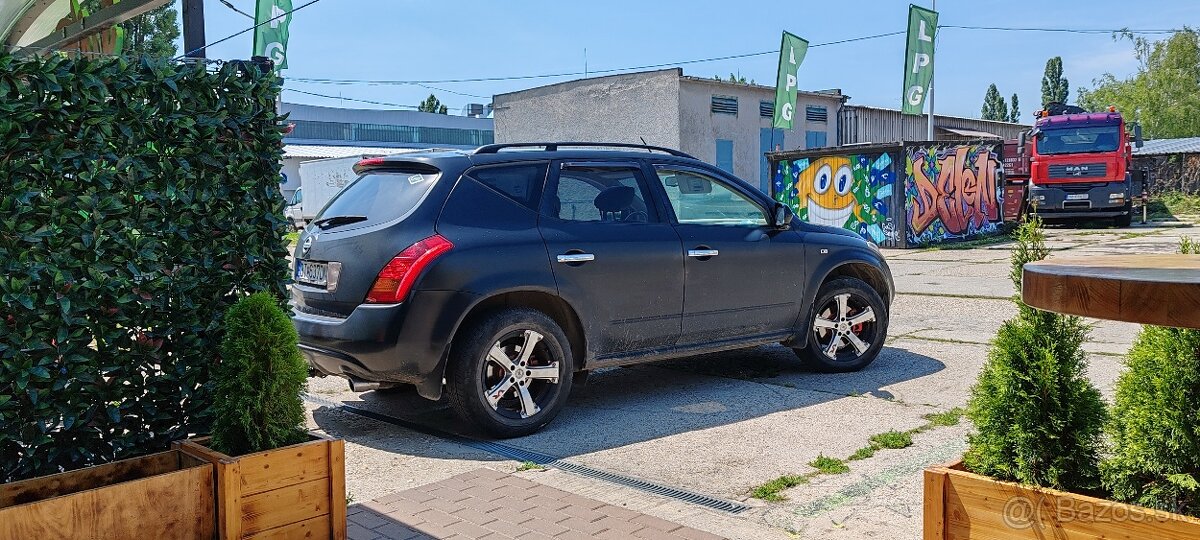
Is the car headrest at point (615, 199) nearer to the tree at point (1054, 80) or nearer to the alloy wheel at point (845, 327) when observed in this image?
the alloy wheel at point (845, 327)

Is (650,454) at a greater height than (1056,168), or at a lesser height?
lesser

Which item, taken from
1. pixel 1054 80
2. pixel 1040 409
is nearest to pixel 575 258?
pixel 1040 409

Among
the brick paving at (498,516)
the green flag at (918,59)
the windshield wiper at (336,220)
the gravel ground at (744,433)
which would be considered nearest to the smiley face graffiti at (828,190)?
the green flag at (918,59)

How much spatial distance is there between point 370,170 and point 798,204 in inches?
701

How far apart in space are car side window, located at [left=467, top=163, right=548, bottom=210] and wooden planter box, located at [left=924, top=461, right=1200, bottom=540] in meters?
3.51

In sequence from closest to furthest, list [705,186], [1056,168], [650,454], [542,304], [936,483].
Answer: [936,483], [650,454], [542,304], [705,186], [1056,168]

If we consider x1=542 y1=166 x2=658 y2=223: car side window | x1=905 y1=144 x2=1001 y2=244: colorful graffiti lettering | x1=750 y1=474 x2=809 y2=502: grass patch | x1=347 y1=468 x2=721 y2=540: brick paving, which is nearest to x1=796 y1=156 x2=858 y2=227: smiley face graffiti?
x1=905 y1=144 x2=1001 y2=244: colorful graffiti lettering

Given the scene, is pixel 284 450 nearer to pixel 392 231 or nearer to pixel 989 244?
pixel 392 231

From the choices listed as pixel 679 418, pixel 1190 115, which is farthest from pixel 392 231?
pixel 1190 115

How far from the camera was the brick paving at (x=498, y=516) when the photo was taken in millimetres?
4094

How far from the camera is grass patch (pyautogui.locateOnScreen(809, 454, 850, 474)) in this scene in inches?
196

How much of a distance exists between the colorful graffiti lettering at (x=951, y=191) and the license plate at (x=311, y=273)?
16.9 m

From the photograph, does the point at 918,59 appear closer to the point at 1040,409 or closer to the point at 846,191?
the point at 846,191

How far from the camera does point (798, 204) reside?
75.6ft
